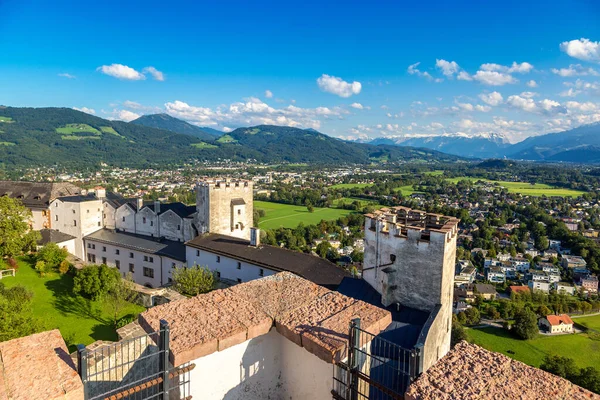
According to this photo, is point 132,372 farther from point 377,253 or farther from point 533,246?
point 533,246

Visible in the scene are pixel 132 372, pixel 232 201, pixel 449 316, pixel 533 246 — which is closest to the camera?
pixel 132 372

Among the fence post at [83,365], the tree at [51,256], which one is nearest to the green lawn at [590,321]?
the tree at [51,256]

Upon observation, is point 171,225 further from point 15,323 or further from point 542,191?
point 542,191

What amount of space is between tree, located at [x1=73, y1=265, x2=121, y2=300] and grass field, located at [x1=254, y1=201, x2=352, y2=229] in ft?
209

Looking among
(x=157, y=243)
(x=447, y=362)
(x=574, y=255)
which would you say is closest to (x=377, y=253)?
(x=447, y=362)

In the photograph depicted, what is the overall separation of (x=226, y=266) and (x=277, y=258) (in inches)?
168

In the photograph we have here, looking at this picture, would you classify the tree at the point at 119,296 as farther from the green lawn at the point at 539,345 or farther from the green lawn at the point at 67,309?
the green lawn at the point at 539,345

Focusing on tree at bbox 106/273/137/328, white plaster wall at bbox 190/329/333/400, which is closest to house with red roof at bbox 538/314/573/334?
tree at bbox 106/273/137/328

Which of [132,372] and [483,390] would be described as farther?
[132,372]

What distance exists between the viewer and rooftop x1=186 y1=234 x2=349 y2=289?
823 inches

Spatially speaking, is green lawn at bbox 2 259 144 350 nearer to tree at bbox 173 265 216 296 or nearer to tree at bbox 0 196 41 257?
tree at bbox 0 196 41 257

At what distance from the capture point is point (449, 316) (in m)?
13.8

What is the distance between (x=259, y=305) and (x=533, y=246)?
406 feet

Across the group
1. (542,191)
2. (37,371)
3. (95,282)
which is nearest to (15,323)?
(95,282)
